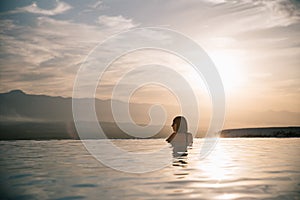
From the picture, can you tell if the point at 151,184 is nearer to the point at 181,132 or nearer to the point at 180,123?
the point at 180,123

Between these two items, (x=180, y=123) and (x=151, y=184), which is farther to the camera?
(x=180, y=123)

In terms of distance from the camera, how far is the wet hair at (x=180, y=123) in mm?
57750

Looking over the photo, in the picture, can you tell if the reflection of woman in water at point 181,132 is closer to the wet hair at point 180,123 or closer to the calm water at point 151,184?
the wet hair at point 180,123

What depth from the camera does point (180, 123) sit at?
57594mm

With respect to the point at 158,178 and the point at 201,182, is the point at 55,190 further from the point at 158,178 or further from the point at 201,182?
the point at 201,182

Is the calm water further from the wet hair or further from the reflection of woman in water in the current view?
the reflection of woman in water

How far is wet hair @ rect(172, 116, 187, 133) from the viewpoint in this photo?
189 feet

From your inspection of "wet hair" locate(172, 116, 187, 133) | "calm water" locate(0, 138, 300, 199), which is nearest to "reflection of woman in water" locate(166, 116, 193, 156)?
"wet hair" locate(172, 116, 187, 133)

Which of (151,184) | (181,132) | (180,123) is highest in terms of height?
(180,123)

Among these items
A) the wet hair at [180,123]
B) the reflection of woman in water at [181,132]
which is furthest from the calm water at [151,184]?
the reflection of woman in water at [181,132]

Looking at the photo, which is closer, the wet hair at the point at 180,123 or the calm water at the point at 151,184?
the calm water at the point at 151,184

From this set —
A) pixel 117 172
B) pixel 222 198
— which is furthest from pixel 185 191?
pixel 117 172

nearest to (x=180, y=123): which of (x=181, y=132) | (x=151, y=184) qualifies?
(x=181, y=132)

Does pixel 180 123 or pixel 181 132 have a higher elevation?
pixel 180 123
